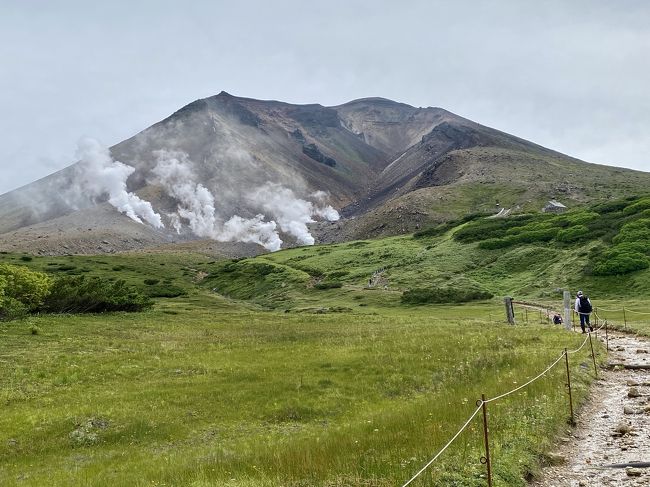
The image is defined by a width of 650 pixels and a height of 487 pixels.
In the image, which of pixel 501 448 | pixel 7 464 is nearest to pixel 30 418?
pixel 7 464

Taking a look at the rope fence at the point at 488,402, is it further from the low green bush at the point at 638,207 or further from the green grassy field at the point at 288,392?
the low green bush at the point at 638,207

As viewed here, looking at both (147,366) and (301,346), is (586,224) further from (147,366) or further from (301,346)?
(147,366)

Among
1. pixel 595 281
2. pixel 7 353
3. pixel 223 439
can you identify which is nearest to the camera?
pixel 223 439

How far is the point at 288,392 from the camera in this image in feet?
76.5

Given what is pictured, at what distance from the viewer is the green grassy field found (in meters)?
12.1

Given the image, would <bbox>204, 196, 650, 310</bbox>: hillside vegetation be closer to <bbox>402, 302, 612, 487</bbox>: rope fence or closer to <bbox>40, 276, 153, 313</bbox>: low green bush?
<bbox>402, 302, 612, 487</bbox>: rope fence

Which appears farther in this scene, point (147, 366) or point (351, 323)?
point (351, 323)

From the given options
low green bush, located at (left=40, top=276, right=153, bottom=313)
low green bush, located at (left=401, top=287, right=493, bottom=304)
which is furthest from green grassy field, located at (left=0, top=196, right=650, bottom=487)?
low green bush, located at (left=40, top=276, right=153, bottom=313)

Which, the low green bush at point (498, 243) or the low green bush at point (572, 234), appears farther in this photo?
the low green bush at point (498, 243)

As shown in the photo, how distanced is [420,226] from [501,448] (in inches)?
6487

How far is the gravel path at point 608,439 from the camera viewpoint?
1053 centimetres

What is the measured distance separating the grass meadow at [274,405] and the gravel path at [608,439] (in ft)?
1.78

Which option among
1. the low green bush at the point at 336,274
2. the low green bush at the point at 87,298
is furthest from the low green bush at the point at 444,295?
the low green bush at the point at 87,298

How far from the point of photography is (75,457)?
16.4 meters
